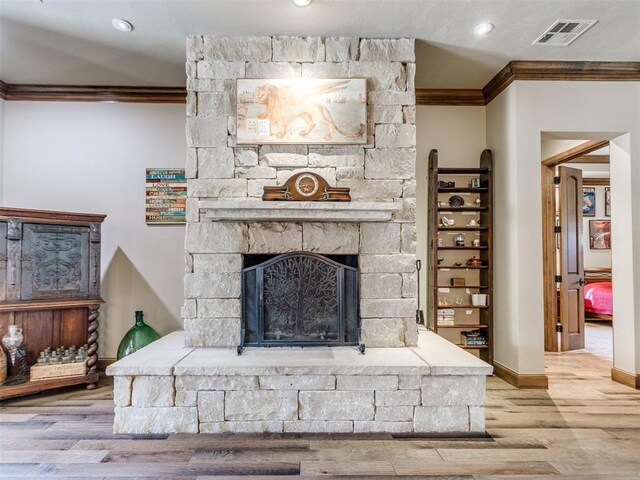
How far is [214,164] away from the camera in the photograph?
9.07 ft

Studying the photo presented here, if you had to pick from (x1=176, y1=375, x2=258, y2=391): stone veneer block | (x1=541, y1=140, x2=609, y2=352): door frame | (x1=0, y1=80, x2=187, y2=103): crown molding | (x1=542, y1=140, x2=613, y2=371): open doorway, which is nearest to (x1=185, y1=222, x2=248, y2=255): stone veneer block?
(x1=176, y1=375, x2=258, y2=391): stone veneer block

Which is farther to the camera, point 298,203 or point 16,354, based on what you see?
point 16,354

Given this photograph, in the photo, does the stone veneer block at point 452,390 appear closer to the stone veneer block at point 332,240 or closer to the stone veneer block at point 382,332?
the stone veneer block at point 382,332

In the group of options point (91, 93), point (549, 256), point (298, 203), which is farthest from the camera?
point (549, 256)

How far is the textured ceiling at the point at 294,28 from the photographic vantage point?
2.47 meters

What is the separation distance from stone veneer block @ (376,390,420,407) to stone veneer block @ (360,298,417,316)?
0.59 m

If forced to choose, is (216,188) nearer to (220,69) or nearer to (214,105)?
(214,105)

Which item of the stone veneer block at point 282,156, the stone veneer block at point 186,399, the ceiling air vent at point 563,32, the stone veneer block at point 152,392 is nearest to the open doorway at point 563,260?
the ceiling air vent at point 563,32

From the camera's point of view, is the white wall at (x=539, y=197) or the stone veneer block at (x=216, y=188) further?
the white wall at (x=539, y=197)

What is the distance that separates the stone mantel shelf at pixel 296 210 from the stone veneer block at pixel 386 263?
12.8 inches

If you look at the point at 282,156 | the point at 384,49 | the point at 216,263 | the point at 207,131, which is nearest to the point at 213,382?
the point at 216,263

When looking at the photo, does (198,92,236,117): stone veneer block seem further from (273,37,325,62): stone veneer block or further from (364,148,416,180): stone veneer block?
(364,148,416,180): stone veneer block

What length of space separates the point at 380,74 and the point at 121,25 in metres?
1.95

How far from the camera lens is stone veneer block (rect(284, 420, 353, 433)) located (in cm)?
228
